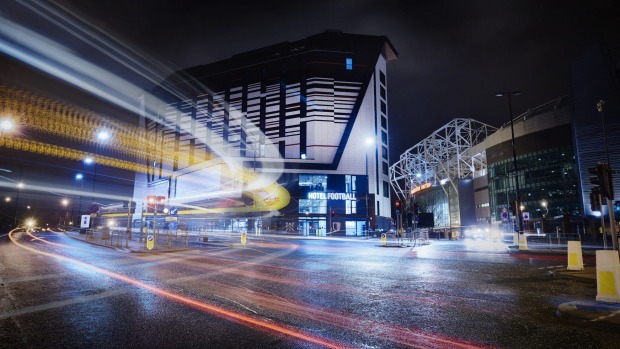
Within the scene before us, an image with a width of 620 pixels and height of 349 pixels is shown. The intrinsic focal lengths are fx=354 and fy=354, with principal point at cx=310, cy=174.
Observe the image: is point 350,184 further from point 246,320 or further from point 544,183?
point 246,320

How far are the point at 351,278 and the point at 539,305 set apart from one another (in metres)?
4.92

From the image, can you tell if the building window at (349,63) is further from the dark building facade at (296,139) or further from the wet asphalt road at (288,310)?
the wet asphalt road at (288,310)

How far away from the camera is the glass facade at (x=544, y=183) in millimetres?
63594

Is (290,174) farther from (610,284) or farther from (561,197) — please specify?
(610,284)

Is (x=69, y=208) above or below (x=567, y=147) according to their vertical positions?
below

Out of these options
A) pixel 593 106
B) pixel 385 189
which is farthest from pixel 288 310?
pixel 385 189

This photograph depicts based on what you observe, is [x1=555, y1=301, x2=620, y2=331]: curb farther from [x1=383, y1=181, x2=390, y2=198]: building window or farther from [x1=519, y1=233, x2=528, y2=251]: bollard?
[x1=383, y1=181, x2=390, y2=198]: building window

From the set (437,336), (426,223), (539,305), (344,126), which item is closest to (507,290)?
(539,305)

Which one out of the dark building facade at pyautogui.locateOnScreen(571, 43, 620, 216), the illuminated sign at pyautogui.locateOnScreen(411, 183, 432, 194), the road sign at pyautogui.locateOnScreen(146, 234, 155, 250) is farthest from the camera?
the illuminated sign at pyautogui.locateOnScreen(411, 183, 432, 194)

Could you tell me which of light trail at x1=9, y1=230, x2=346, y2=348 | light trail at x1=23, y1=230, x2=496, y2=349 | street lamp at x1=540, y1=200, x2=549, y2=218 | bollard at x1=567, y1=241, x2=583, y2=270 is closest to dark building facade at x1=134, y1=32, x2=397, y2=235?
street lamp at x1=540, y1=200, x2=549, y2=218

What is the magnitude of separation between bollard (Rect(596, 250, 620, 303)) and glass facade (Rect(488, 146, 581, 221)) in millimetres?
58138

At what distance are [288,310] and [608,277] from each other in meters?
6.53

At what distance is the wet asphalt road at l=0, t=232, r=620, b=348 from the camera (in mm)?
4766

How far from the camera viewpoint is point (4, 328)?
523 centimetres
